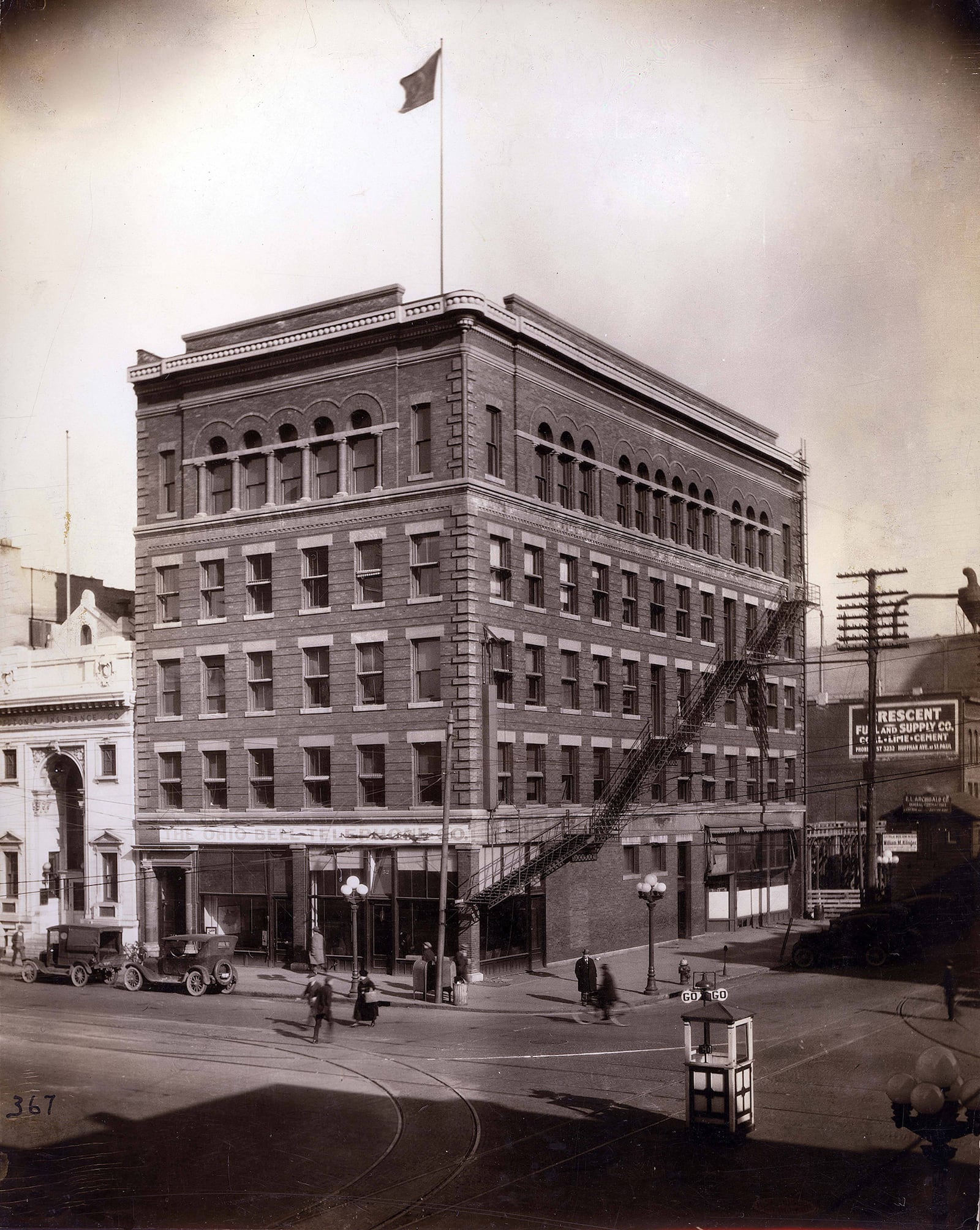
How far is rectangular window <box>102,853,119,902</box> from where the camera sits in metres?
17.7

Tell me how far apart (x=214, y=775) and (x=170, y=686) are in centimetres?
195

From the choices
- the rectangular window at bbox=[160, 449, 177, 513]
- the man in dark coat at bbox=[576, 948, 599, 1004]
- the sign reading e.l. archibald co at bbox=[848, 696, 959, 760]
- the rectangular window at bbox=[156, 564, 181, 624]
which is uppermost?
the rectangular window at bbox=[160, 449, 177, 513]

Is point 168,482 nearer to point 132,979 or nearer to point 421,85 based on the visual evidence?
point 421,85

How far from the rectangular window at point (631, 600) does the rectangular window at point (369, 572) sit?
606 cm

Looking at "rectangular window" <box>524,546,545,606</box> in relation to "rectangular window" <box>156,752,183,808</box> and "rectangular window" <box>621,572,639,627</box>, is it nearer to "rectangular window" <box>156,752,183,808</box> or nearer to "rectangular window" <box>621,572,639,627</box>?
"rectangular window" <box>621,572,639,627</box>

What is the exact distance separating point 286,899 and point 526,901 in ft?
20.9

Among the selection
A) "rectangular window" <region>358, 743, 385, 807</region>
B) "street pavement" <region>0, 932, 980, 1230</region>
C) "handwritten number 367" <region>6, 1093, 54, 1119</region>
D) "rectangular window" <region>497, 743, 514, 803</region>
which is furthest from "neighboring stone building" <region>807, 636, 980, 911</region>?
"handwritten number 367" <region>6, 1093, 54, 1119</region>

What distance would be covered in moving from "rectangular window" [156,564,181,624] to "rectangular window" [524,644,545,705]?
585 cm

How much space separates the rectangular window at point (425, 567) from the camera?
2175cm

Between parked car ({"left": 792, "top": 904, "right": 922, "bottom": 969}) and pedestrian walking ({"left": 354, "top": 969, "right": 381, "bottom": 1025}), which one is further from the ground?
parked car ({"left": 792, "top": 904, "right": 922, "bottom": 969})

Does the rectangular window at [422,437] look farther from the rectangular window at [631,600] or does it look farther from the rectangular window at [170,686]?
the rectangular window at [170,686]

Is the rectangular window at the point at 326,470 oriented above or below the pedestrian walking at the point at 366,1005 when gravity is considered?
above

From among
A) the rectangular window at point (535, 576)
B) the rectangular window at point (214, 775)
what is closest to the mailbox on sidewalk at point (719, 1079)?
the rectangular window at point (535, 576)

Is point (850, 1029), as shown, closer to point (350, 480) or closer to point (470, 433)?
point (470, 433)
